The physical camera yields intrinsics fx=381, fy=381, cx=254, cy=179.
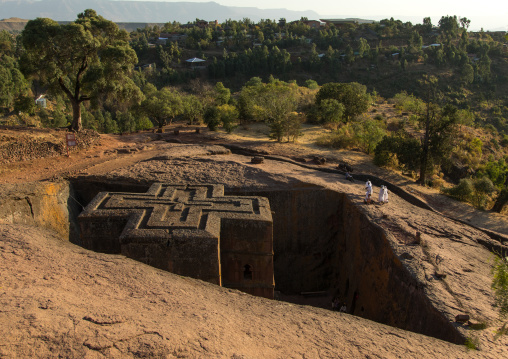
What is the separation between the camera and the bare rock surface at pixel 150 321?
4.93 m

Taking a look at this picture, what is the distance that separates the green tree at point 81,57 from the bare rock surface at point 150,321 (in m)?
11.3

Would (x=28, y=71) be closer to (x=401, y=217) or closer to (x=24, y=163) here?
(x=24, y=163)

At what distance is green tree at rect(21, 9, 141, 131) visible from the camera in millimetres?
15812

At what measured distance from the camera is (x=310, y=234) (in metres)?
12.4

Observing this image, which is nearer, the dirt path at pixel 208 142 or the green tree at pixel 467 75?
the dirt path at pixel 208 142

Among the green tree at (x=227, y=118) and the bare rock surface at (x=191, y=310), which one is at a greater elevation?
the green tree at (x=227, y=118)

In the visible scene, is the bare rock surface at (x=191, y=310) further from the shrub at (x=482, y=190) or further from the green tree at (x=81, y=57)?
the green tree at (x=81, y=57)

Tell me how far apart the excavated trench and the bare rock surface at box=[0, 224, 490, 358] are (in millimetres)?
3190

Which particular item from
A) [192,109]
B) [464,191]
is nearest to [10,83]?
[192,109]

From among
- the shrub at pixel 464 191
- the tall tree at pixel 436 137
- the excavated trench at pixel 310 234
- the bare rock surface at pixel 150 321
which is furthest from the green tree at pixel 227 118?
the bare rock surface at pixel 150 321

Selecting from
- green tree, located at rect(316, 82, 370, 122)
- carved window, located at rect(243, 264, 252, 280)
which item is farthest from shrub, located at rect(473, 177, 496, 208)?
green tree, located at rect(316, 82, 370, 122)

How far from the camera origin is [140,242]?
7.93 metres

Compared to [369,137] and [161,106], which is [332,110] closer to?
[369,137]

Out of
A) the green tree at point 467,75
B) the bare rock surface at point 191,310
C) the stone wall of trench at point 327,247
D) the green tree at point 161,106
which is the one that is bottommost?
the stone wall of trench at point 327,247
